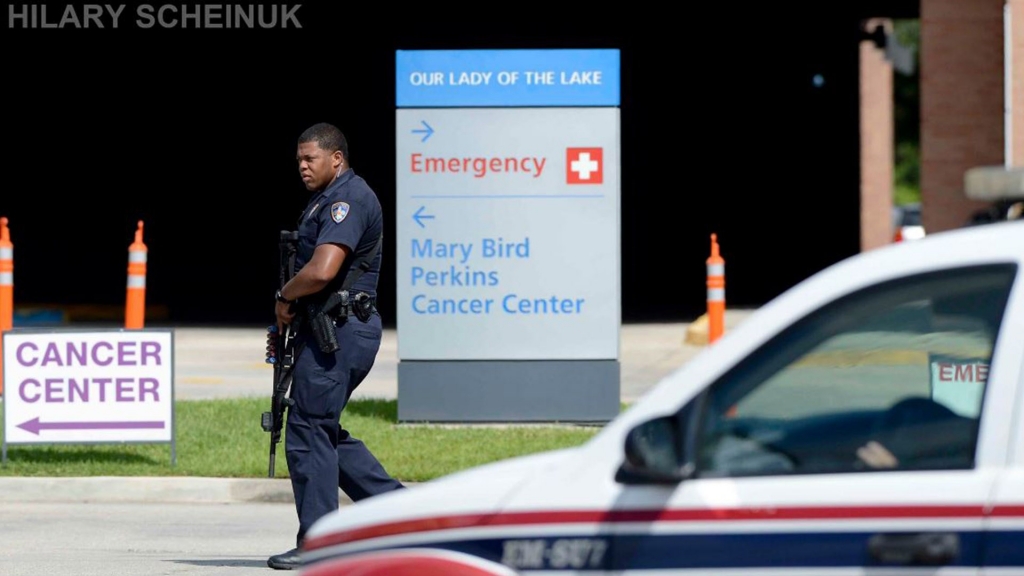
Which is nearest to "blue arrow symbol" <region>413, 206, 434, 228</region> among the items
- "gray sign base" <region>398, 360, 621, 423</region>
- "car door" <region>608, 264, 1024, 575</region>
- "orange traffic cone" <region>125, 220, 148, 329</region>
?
"gray sign base" <region>398, 360, 621, 423</region>

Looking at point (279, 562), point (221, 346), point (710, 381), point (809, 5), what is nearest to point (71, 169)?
point (809, 5)

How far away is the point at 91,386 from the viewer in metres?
10.8

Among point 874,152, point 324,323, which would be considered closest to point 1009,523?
point 324,323

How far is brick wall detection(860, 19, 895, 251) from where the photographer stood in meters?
36.3

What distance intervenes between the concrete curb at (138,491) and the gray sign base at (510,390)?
225cm

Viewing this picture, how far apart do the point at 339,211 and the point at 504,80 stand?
5.07 meters

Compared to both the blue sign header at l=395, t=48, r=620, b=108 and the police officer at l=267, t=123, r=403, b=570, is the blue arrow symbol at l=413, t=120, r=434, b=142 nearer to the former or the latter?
the blue sign header at l=395, t=48, r=620, b=108

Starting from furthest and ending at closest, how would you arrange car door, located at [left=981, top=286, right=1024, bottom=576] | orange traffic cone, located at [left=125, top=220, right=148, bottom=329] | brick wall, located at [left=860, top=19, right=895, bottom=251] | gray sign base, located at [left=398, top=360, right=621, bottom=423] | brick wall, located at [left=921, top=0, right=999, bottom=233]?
brick wall, located at [left=860, top=19, right=895, bottom=251], brick wall, located at [left=921, top=0, right=999, bottom=233], orange traffic cone, located at [left=125, top=220, right=148, bottom=329], gray sign base, located at [left=398, top=360, right=621, bottom=423], car door, located at [left=981, top=286, right=1024, bottom=576]

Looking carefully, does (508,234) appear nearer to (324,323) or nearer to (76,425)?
(76,425)

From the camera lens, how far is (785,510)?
389cm

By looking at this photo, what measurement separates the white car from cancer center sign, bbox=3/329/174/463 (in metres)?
6.85

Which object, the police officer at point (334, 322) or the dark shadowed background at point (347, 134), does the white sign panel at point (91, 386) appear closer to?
the police officer at point (334, 322)

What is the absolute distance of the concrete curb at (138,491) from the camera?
34.0ft

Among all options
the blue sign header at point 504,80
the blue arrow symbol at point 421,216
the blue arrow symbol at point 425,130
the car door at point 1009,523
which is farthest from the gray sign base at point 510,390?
the car door at point 1009,523
